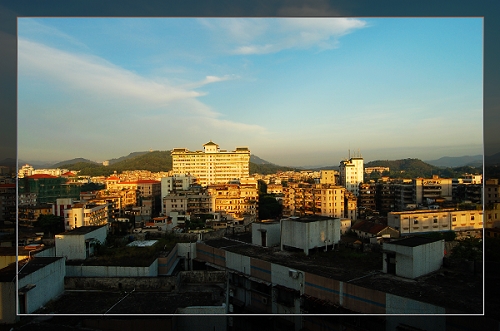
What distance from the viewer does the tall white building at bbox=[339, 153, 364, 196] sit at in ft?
42.3

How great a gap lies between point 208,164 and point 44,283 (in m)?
14.1

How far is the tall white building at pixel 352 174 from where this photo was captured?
1291 centimetres

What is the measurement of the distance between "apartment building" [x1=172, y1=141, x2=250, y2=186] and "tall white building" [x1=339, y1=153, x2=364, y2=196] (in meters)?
6.06

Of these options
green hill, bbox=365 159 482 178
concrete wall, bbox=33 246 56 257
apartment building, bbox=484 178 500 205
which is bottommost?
concrete wall, bbox=33 246 56 257

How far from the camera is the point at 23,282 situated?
3002 mm

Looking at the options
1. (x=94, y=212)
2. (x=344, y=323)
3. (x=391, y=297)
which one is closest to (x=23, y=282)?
(x=344, y=323)

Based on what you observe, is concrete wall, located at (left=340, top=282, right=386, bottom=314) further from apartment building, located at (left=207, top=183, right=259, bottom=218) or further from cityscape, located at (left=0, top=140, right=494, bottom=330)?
apartment building, located at (left=207, top=183, right=259, bottom=218)

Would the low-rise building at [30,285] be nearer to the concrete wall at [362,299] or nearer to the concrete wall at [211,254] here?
the concrete wall at [211,254]

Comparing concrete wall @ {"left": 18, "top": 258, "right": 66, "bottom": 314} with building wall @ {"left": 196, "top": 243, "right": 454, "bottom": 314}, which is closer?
building wall @ {"left": 196, "top": 243, "right": 454, "bottom": 314}

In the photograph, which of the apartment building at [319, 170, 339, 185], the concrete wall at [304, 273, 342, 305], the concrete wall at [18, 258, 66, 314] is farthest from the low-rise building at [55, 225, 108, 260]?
the apartment building at [319, 170, 339, 185]

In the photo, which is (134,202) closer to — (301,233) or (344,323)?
(301,233)

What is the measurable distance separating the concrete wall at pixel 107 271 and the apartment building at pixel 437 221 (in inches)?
218

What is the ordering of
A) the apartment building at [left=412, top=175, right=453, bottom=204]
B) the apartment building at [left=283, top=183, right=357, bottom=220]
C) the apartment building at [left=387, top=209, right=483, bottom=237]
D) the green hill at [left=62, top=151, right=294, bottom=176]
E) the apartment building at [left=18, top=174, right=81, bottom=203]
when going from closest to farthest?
the apartment building at [left=387, top=209, right=483, bottom=237] < the apartment building at [left=283, top=183, right=357, bottom=220] < the apartment building at [left=18, top=174, right=81, bottom=203] < the apartment building at [left=412, top=175, right=453, bottom=204] < the green hill at [left=62, top=151, right=294, bottom=176]

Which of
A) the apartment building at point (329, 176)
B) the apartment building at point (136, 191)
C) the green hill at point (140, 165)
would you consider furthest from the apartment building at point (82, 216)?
the green hill at point (140, 165)
